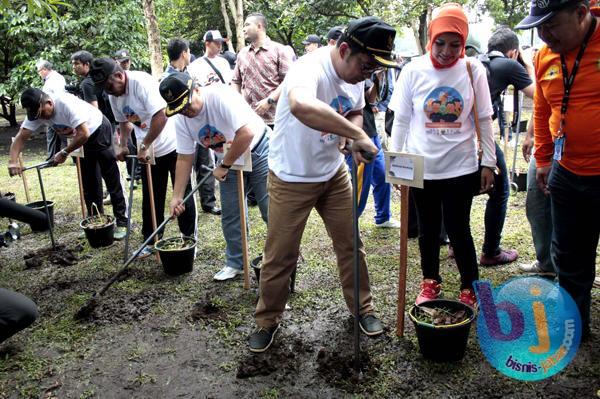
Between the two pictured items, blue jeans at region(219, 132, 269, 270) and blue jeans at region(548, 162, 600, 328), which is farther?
blue jeans at region(219, 132, 269, 270)

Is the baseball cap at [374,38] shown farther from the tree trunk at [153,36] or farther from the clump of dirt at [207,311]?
the tree trunk at [153,36]

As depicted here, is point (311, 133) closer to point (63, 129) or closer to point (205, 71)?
point (63, 129)

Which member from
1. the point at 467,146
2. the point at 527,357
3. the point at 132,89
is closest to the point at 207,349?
the point at 527,357

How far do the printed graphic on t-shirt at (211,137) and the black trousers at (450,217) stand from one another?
1.56 metres

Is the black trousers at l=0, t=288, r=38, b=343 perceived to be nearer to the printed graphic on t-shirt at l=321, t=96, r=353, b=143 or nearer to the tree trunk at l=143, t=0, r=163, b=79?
the printed graphic on t-shirt at l=321, t=96, r=353, b=143

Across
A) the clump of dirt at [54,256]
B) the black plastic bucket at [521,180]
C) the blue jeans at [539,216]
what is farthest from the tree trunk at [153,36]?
the blue jeans at [539,216]

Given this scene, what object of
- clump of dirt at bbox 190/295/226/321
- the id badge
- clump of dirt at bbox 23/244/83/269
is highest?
the id badge

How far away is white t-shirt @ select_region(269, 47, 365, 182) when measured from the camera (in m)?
2.53

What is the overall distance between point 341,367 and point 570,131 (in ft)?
5.90

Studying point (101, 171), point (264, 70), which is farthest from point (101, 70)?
point (264, 70)

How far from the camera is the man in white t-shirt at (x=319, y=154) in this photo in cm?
232

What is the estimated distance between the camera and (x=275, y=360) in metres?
2.93

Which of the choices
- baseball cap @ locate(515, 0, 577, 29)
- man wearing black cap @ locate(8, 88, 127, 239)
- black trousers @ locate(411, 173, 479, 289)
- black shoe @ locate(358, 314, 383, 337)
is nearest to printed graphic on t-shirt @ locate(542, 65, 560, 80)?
baseball cap @ locate(515, 0, 577, 29)

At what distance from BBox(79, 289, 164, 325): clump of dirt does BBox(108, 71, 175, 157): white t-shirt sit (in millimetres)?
1373
